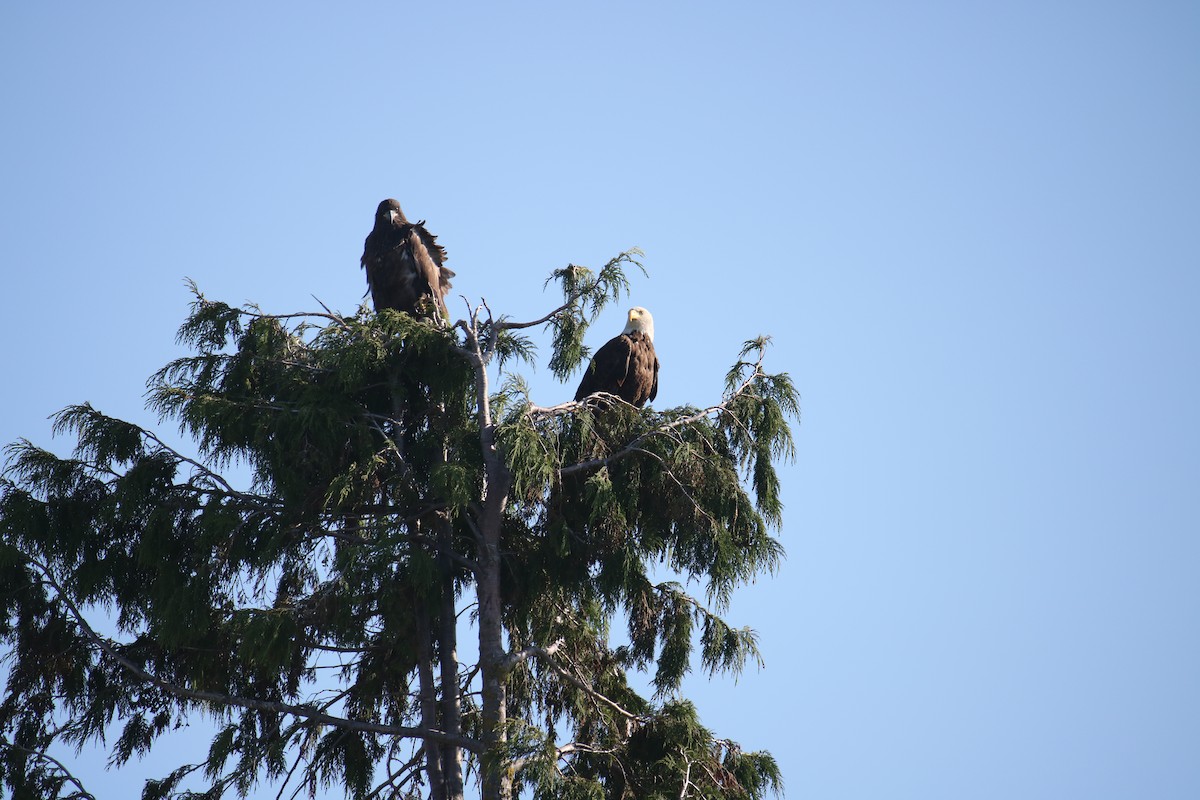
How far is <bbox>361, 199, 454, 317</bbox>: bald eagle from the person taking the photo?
11.9 m

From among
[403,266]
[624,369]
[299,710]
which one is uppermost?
[403,266]

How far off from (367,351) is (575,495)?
1642mm

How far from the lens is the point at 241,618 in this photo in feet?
29.4

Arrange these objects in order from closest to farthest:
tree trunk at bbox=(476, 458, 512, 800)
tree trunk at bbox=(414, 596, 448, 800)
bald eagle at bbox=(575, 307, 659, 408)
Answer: tree trunk at bbox=(476, 458, 512, 800) < tree trunk at bbox=(414, 596, 448, 800) < bald eagle at bbox=(575, 307, 659, 408)

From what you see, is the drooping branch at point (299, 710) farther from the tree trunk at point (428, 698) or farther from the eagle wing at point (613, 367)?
the eagle wing at point (613, 367)

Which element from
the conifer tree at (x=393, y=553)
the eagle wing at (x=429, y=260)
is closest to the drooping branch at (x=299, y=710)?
the conifer tree at (x=393, y=553)

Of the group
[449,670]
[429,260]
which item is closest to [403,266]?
[429,260]

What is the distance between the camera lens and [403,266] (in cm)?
1195

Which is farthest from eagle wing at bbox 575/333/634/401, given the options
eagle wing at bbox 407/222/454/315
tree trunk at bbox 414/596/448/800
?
tree trunk at bbox 414/596/448/800

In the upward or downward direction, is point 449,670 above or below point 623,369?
below

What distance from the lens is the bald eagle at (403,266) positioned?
39.1 feet

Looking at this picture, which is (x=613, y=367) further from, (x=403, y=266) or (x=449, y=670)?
(x=449, y=670)

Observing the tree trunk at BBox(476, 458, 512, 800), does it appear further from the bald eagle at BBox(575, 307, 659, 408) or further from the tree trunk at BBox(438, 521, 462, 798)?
the bald eagle at BBox(575, 307, 659, 408)

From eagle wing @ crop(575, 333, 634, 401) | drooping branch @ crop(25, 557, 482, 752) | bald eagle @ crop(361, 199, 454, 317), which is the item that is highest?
bald eagle @ crop(361, 199, 454, 317)
